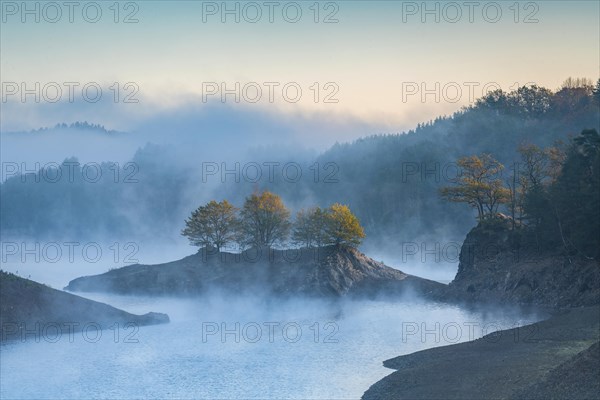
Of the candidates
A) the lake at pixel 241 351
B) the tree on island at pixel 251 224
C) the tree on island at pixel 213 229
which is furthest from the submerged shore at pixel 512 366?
the tree on island at pixel 213 229

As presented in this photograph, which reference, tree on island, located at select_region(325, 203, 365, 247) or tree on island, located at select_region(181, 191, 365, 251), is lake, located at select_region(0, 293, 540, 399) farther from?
tree on island, located at select_region(181, 191, 365, 251)

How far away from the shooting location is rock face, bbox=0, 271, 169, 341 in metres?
60.8

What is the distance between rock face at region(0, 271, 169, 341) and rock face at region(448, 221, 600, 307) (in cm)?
3536

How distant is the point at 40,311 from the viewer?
6334 cm

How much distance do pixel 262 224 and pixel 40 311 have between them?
142ft

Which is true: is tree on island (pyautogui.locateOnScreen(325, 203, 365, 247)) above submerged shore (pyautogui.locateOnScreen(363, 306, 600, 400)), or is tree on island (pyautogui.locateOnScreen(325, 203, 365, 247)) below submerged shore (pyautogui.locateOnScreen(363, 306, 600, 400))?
above

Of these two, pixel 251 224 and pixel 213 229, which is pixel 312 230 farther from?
pixel 213 229

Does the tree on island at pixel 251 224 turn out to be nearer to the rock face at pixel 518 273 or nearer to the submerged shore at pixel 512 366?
the rock face at pixel 518 273

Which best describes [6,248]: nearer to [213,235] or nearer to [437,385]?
[213,235]

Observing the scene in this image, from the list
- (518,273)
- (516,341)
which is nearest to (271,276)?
(518,273)

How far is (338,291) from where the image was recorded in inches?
3627

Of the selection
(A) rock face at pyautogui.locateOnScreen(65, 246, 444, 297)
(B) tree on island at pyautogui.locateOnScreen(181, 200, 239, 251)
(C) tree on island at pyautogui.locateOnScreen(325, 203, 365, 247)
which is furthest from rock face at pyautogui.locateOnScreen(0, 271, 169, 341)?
(B) tree on island at pyautogui.locateOnScreen(181, 200, 239, 251)

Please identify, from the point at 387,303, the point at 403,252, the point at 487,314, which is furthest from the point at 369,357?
the point at 403,252

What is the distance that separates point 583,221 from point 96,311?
41663 millimetres
